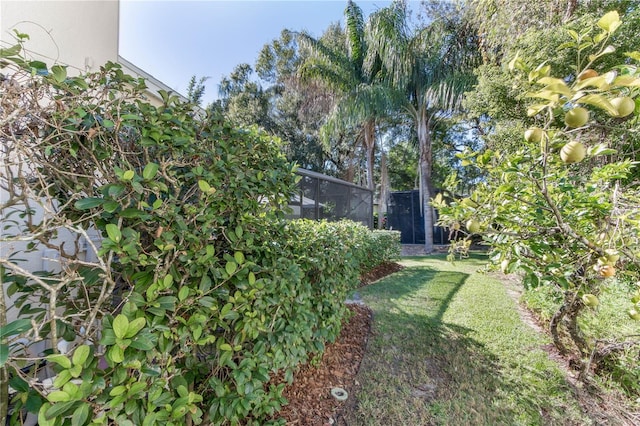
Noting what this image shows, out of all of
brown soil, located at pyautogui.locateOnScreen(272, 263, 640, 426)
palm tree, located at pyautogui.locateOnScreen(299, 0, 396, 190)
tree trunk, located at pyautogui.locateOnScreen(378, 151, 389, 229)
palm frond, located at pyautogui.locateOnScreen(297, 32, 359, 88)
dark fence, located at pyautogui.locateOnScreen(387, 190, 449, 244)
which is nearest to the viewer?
brown soil, located at pyautogui.locateOnScreen(272, 263, 640, 426)

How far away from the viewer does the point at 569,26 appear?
179 inches

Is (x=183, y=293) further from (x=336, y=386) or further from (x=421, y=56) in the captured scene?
(x=421, y=56)

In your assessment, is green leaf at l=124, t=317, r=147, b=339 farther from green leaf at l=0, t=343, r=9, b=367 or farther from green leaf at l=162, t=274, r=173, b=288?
green leaf at l=0, t=343, r=9, b=367

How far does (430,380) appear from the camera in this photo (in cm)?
238

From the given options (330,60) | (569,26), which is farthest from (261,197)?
(330,60)

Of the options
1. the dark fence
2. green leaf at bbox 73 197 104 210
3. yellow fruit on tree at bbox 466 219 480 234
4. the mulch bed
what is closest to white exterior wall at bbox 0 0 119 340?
green leaf at bbox 73 197 104 210

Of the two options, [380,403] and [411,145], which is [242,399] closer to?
[380,403]

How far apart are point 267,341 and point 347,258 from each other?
3.39 feet

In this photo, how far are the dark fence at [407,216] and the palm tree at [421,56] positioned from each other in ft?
13.6

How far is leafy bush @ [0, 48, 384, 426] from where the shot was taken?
3.40 feet

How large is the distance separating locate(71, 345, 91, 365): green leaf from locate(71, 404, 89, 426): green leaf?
15cm

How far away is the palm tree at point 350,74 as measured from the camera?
9.72 meters

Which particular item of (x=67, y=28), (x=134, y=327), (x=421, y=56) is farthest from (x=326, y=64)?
(x=134, y=327)

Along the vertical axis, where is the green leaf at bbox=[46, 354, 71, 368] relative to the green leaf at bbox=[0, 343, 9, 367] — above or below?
below
